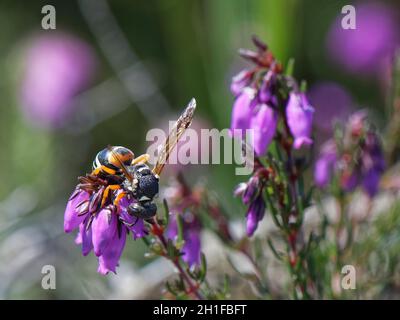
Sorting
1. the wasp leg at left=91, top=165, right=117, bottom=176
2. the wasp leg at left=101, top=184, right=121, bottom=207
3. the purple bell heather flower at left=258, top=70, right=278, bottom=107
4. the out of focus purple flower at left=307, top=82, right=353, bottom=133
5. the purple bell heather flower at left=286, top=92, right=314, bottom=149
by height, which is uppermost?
the purple bell heather flower at left=258, top=70, right=278, bottom=107

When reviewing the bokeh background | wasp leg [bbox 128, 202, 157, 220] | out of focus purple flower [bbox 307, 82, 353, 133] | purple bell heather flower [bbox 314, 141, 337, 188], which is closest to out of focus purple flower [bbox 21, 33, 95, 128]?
the bokeh background

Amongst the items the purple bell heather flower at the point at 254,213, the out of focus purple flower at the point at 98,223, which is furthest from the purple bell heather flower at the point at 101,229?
the purple bell heather flower at the point at 254,213

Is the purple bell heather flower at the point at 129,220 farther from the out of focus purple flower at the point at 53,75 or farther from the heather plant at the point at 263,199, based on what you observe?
the out of focus purple flower at the point at 53,75

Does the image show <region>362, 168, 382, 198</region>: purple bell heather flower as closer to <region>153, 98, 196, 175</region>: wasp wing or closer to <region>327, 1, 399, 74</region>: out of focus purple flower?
<region>153, 98, 196, 175</region>: wasp wing

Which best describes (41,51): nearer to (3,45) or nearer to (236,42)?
(3,45)

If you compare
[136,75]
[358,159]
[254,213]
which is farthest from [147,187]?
[136,75]

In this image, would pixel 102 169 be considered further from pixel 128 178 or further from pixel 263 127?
pixel 263 127
